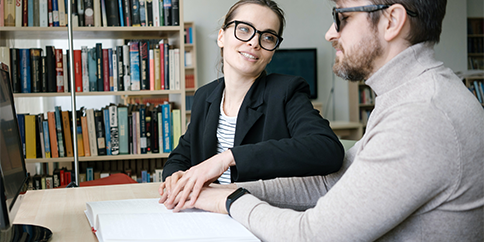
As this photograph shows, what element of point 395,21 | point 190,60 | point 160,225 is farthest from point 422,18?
point 190,60

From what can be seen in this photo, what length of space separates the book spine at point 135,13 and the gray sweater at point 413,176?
1.96 metres

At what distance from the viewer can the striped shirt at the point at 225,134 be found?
1.29 metres

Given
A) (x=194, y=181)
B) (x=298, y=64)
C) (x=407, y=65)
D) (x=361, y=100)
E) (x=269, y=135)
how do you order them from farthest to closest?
(x=298, y=64) < (x=361, y=100) < (x=269, y=135) < (x=194, y=181) < (x=407, y=65)

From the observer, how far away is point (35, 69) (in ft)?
7.45

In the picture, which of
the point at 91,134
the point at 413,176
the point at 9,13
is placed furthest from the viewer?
the point at 91,134

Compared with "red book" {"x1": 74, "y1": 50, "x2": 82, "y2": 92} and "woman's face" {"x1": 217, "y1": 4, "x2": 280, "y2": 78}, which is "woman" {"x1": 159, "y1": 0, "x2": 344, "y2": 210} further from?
"red book" {"x1": 74, "y1": 50, "x2": 82, "y2": 92}

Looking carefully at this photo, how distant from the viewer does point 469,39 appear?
6.77m

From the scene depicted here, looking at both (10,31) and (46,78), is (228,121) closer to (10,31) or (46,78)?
(46,78)

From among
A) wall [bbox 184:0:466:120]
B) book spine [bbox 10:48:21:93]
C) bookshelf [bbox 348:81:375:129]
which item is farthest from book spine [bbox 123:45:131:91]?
bookshelf [bbox 348:81:375:129]

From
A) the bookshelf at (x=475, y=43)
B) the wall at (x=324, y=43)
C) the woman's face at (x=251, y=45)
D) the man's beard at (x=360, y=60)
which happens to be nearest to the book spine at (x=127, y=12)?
the woman's face at (x=251, y=45)

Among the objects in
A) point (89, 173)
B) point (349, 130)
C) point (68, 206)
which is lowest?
point (349, 130)

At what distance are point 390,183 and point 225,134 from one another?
80 cm

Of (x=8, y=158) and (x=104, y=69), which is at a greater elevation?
(x=104, y=69)

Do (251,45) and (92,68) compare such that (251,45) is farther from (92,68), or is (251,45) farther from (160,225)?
(92,68)
